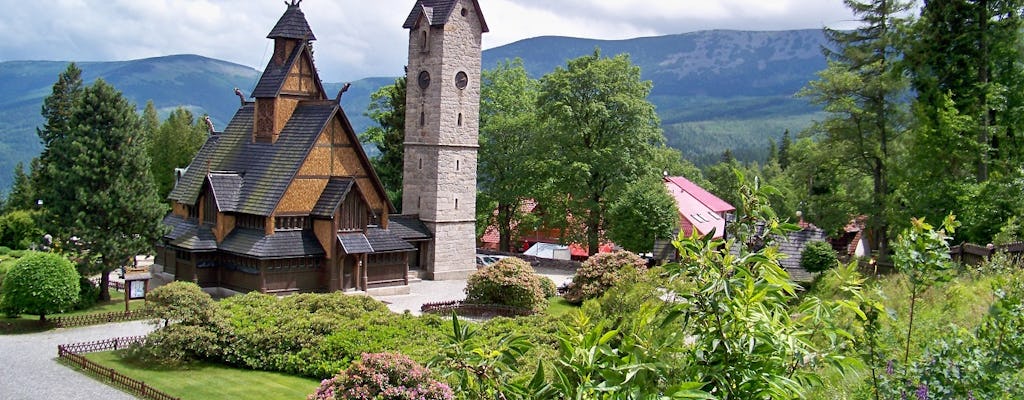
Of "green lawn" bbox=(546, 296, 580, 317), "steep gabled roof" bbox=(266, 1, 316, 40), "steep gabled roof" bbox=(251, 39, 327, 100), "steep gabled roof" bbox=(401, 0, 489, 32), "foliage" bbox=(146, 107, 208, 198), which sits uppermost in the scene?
"steep gabled roof" bbox=(401, 0, 489, 32)

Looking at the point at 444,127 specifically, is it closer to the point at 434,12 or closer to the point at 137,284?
the point at 434,12

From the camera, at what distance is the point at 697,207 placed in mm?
57094

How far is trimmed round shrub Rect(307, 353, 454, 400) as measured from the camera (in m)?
13.1

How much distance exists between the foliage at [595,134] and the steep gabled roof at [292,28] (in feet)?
42.5

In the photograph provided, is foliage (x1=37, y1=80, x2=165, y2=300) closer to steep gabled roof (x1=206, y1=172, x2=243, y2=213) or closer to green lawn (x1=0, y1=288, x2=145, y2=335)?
green lawn (x1=0, y1=288, x2=145, y2=335)

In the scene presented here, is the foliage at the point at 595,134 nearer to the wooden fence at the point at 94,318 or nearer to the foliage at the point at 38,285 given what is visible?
the wooden fence at the point at 94,318

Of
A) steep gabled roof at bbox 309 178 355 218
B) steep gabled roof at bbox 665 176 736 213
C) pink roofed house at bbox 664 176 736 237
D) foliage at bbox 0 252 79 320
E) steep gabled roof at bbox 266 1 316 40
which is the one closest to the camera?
foliage at bbox 0 252 79 320

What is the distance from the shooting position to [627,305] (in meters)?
15.4

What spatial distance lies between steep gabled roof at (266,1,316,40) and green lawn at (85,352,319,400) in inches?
626

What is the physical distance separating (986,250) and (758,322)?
1811 centimetres

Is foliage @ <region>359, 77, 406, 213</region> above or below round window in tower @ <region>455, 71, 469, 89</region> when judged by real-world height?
below

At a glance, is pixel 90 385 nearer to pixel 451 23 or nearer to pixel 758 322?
pixel 758 322

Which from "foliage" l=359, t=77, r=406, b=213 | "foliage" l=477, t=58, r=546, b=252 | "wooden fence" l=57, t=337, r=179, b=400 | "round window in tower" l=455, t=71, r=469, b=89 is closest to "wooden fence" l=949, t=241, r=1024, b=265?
"wooden fence" l=57, t=337, r=179, b=400

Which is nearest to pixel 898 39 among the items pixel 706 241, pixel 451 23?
pixel 451 23
